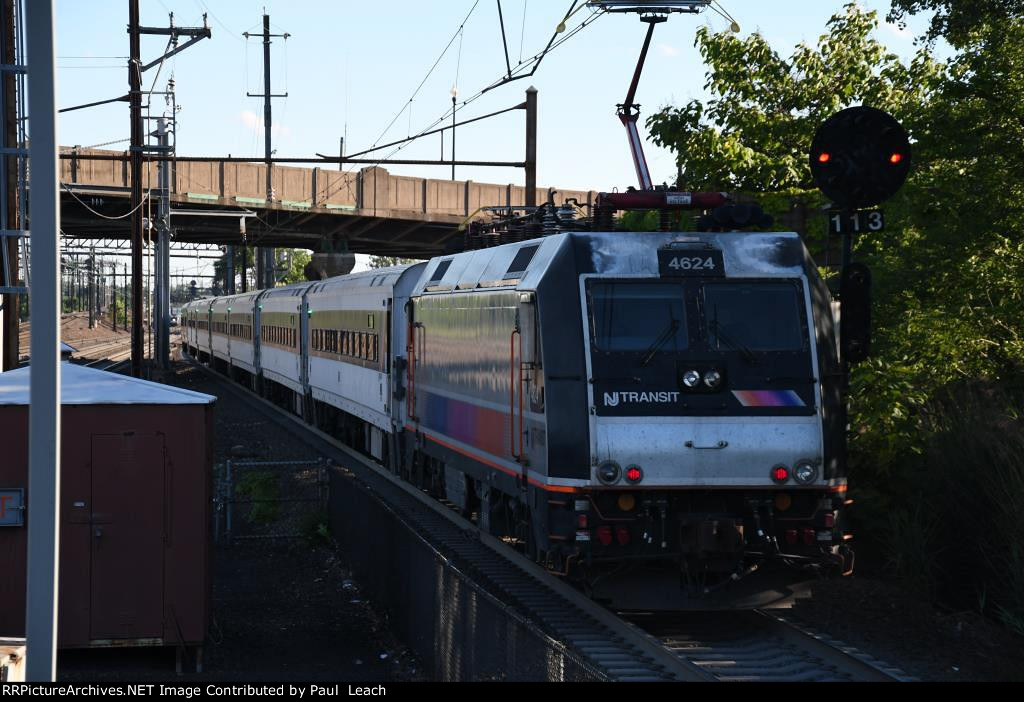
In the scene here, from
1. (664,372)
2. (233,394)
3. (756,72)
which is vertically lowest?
(233,394)

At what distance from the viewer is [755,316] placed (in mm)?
11523

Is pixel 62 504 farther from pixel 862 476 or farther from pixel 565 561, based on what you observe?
pixel 862 476

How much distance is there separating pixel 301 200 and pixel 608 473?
36.2m

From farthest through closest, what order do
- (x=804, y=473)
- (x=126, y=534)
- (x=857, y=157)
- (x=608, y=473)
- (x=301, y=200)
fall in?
1. (x=301, y=200)
2. (x=857, y=157)
3. (x=126, y=534)
4. (x=804, y=473)
5. (x=608, y=473)

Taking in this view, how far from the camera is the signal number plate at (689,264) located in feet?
37.9

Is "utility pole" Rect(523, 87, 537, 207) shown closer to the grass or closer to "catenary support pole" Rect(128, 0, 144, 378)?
"catenary support pole" Rect(128, 0, 144, 378)

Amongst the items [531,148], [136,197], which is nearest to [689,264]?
[531,148]

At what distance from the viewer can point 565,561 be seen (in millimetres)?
11117

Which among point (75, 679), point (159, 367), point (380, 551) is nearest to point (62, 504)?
point (75, 679)

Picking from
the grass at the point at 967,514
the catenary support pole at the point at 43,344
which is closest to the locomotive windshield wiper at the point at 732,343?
the grass at the point at 967,514

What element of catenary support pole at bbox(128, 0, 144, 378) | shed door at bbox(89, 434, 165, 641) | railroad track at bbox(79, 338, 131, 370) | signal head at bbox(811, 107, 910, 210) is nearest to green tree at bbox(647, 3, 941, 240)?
signal head at bbox(811, 107, 910, 210)

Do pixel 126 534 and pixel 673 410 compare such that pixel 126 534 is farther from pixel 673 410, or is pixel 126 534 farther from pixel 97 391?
pixel 673 410

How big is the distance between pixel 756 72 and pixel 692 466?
24.8ft

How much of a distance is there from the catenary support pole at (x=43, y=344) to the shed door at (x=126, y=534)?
553 cm
